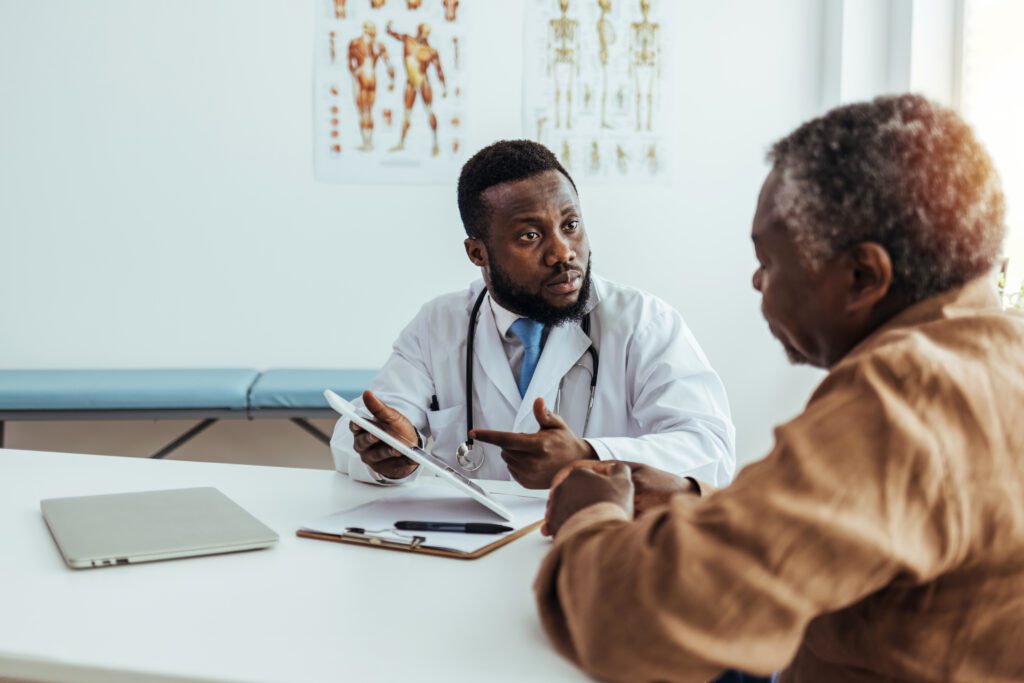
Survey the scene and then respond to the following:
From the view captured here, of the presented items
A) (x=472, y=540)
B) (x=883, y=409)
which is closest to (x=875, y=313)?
(x=883, y=409)

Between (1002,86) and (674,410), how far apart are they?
2.29 metres

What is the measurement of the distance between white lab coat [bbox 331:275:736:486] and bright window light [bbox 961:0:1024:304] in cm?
176

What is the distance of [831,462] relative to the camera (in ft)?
2.06

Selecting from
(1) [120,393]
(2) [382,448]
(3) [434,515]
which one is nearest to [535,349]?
(2) [382,448]

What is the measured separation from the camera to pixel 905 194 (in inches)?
27.6

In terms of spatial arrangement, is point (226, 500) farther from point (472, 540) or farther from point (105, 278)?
point (105, 278)

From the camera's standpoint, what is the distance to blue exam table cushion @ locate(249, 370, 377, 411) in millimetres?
3158

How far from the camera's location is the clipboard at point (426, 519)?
114 cm

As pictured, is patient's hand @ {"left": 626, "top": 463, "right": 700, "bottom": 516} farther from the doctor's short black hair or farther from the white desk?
the doctor's short black hair

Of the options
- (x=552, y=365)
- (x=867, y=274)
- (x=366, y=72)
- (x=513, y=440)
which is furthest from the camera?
(x=366, y=72)

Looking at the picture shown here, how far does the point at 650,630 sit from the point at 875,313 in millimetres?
319

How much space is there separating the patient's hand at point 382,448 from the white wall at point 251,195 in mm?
2167

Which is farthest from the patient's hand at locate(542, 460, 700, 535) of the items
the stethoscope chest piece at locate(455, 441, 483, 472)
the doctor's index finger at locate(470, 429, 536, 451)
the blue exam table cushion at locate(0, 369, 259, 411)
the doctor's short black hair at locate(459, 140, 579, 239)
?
the blue exam table cushion at locate(0, 369, 259, 411)

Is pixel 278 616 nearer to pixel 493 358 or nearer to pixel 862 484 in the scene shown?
pixel 862 484
